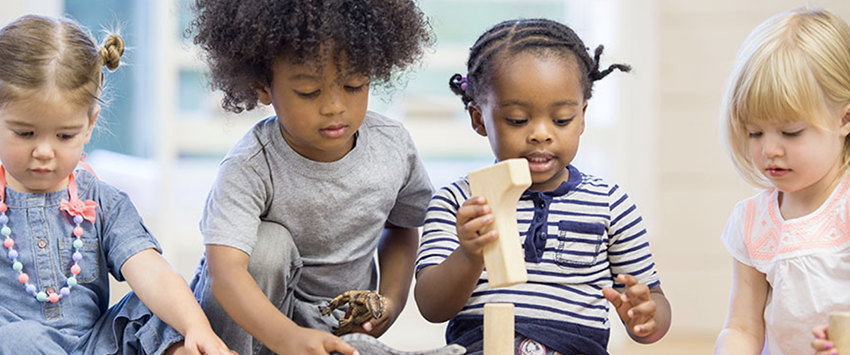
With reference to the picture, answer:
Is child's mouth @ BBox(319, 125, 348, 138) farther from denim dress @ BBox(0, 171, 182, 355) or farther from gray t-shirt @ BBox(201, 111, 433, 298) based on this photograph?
denim dress @ BBox(0, 171, 182, 355)

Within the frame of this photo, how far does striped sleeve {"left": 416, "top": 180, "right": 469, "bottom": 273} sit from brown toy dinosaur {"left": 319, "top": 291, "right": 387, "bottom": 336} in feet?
0.27

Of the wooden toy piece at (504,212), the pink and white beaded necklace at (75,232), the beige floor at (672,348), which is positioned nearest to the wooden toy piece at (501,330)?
the wooden toy piece at (504,212)

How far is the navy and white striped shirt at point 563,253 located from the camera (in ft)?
4.33

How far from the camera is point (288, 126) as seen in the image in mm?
1324

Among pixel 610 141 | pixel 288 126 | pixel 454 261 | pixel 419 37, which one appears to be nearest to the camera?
pixel 454 261

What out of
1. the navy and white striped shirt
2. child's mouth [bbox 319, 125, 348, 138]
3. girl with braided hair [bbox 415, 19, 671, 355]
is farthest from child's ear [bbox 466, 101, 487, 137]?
child's mouth [bbox 319, 125, 348, 138]

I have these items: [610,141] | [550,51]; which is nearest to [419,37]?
[550,51]

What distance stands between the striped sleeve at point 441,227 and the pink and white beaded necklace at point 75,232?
0.52m

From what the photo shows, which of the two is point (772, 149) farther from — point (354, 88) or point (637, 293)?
point (354, 88)

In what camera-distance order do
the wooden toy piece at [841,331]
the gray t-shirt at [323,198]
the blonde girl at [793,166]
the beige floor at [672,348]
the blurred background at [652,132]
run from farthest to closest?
1. the blurred background at [652,132]
2. the beige floor at [672,348]
3. the gray t-shirt at [323,198]
4. the blonde girl at [793,166]
5. the wooden toy piece at [841,331]

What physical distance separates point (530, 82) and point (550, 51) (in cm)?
8

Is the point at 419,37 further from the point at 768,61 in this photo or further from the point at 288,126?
the point at 768,61

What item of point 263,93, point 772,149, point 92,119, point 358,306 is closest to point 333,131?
point 263,93

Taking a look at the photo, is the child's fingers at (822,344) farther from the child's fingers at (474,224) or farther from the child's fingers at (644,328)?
the child's fingers at (474,224)
